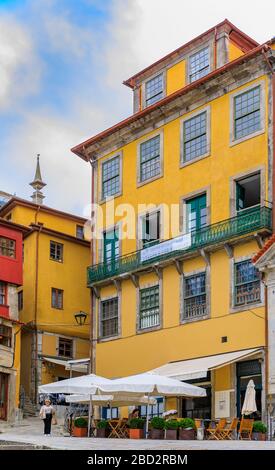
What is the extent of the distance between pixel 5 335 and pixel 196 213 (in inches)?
472

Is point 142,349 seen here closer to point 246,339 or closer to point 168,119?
point 246,339

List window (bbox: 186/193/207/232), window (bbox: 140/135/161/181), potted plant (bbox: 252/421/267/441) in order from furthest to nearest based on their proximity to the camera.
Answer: window (bbox: 140/135/161/181)
window (bbox: 186/193/207/232)
potted plant (bbox: 252/421/267/441)

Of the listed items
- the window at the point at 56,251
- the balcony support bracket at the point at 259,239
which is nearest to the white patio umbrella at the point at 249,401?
the balcony support bracket at the point at 259,239

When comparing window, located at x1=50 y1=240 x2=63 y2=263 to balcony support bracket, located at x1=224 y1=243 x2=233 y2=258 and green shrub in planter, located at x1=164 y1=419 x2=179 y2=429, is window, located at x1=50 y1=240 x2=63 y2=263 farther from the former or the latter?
green shrub in planter, located at x1=164 y1=419 x2=179 y2=429

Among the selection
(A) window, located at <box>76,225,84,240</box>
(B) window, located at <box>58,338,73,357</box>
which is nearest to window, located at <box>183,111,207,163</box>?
(B) window, located at <box>58,338,73,357</box>

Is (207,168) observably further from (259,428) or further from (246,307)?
(259,428)

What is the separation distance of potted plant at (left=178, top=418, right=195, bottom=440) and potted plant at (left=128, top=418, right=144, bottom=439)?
5.56 ft

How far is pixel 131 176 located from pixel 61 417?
11.6 metres

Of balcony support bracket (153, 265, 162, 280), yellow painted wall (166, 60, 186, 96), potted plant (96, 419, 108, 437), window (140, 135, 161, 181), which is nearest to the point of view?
potted plant (96, 419, 108, 437)

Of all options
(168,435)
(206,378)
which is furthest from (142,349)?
(168,435)

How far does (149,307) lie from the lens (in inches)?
1641

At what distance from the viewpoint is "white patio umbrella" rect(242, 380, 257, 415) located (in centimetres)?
3394

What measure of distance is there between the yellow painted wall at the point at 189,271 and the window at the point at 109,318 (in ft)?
1.60

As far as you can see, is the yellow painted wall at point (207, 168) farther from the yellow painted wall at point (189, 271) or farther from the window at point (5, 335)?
the window at point (5, 335)
